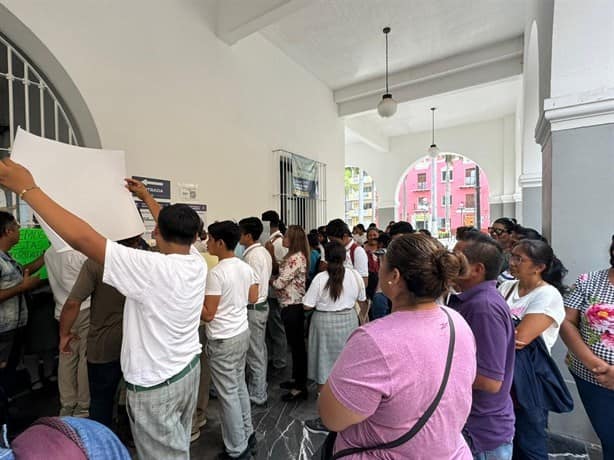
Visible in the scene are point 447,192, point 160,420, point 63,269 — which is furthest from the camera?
point 447,192

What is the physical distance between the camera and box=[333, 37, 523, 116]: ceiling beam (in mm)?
5238

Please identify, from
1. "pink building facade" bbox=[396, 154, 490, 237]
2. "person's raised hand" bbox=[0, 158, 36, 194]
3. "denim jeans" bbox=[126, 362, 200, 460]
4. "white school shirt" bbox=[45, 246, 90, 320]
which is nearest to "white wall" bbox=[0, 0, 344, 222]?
"white school shirt" bbox=[45, 246, 90, 320]

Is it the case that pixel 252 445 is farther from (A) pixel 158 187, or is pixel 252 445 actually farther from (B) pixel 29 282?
(A) pixel 158 187

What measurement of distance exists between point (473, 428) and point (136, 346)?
1.31 m

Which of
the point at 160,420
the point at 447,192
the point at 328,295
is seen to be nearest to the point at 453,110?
the point at 328,295

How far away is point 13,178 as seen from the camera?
93 cm

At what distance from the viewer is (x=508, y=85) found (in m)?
6.71

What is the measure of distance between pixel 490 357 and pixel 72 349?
93.2 inches

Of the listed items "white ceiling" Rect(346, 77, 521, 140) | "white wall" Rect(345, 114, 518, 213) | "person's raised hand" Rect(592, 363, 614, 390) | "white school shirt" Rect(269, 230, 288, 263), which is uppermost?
"white ceiling" Rect(346, 77, 521, 140)

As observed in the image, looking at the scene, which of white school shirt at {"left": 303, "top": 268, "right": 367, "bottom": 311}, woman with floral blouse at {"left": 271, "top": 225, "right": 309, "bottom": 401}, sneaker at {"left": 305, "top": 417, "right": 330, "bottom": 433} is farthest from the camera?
woman with floral blouse at {"left": 271, "top": 225, "right": 309, "bottom": 401}

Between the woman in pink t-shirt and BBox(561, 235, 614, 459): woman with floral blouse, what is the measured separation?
41.6 inches

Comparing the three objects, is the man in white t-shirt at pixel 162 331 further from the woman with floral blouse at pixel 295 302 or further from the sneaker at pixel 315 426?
the woman with floral blouse at pixel 295 302

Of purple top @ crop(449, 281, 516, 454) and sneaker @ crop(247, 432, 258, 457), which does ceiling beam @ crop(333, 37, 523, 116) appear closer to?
→ purple top @ crop(449, 281, 516, 454)

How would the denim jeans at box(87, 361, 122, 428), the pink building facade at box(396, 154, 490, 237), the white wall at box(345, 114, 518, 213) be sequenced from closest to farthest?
the denim jeans at box(87, 361, 122, 428) < the white wall at box(345, 114, 518, 213) < the pink building facade at box(396, 154, 490, 237)
